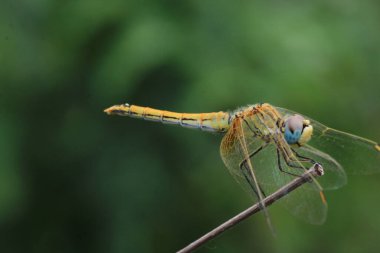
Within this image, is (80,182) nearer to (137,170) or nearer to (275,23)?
(137,170)

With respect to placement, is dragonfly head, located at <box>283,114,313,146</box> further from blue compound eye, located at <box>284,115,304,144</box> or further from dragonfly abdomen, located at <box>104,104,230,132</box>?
dragonfly abdomen, located at <box>104,104,230,132</box>

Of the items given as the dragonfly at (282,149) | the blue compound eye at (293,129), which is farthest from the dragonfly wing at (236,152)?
the blue compound eye at (293,129)

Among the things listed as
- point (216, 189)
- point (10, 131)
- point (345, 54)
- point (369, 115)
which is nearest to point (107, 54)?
point (10, 131)

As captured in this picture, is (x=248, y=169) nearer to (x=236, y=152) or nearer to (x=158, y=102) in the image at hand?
(x=236, y=152)

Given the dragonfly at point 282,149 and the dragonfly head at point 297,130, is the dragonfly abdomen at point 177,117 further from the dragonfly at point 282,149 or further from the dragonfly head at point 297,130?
the dragonfly head at point 297,130

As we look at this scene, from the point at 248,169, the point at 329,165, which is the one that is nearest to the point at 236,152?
the point at 248,169

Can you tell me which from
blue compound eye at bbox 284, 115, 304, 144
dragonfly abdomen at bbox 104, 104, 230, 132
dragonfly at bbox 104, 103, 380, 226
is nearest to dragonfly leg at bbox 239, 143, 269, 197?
dragonfly at bbox 104, 103, 380, 226
